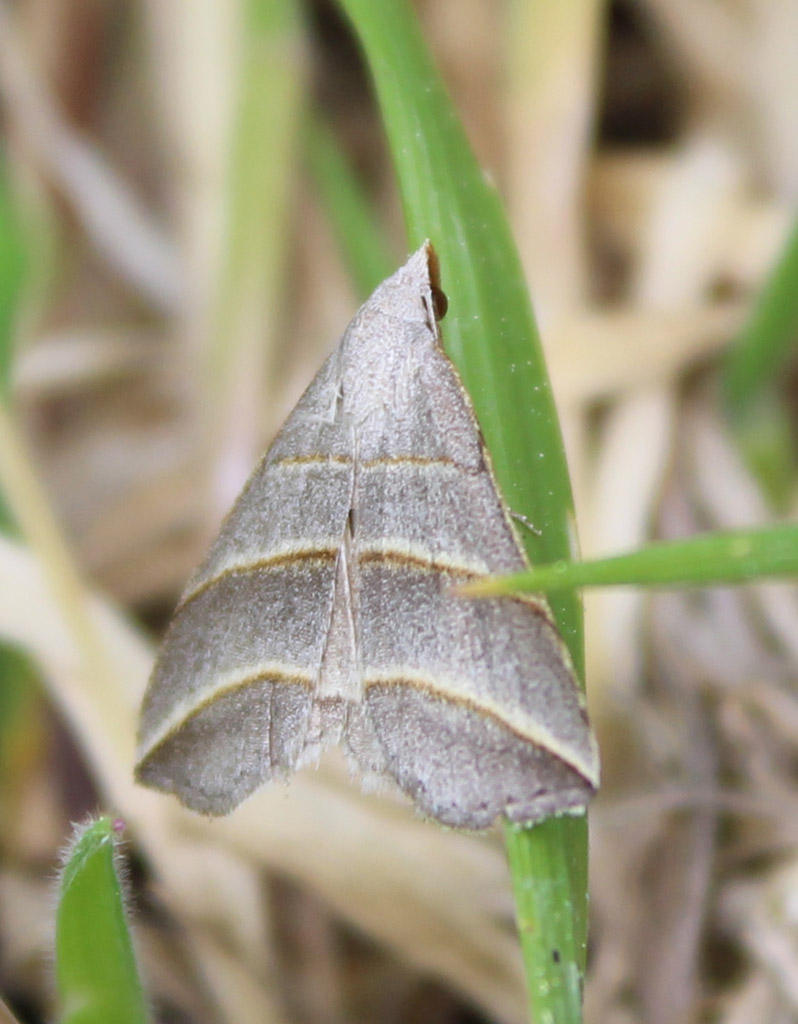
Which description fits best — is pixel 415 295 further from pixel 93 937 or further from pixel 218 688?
pixel 93 937

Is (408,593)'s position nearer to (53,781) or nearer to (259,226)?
(53,781)

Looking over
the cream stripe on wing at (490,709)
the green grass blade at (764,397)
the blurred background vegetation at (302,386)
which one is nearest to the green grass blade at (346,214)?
the blurred background vegetation at (302,386)

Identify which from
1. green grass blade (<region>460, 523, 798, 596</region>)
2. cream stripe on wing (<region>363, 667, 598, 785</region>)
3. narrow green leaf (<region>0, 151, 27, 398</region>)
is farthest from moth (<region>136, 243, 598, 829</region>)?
narrow green leaf (<region>0, 151, 27, 398</region>)

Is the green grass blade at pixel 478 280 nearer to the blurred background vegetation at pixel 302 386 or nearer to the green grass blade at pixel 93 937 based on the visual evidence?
the green grass blade at pixel 93 937

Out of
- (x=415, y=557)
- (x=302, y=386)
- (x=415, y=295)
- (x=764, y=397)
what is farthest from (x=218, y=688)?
(x=764, y=397)

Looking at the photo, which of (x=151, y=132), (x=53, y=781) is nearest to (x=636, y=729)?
(x=53, y=781)

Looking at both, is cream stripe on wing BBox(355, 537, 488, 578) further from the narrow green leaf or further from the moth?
the narrow green leaf

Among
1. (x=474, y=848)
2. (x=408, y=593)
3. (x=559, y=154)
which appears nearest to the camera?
(x=408, y=593)
